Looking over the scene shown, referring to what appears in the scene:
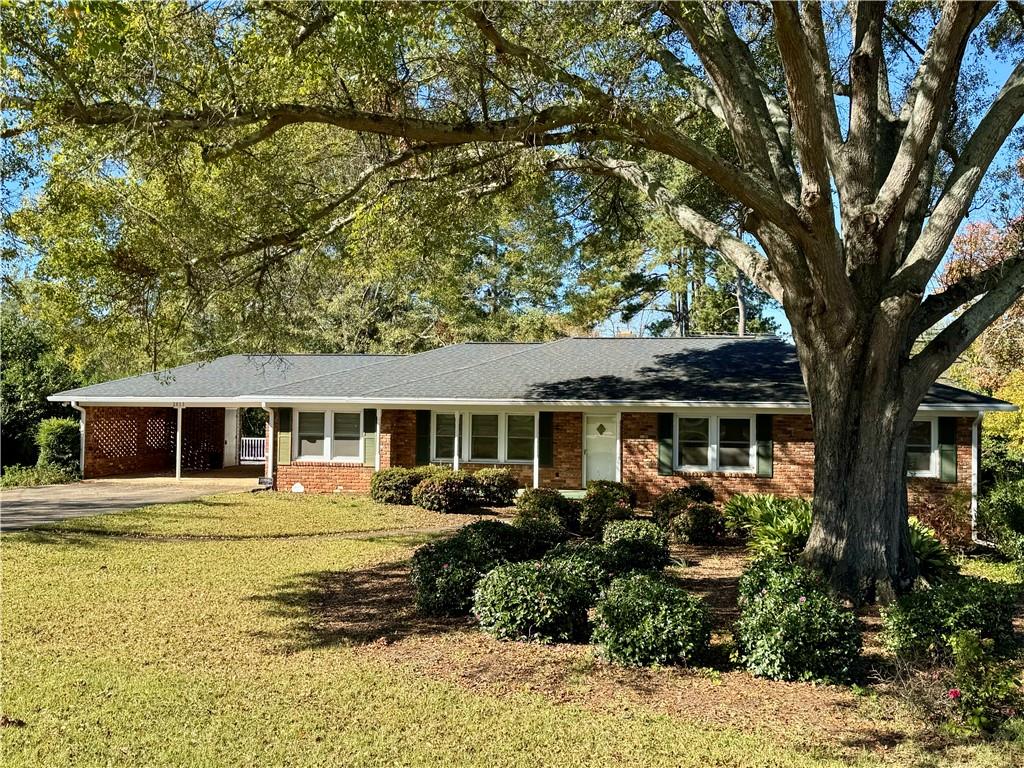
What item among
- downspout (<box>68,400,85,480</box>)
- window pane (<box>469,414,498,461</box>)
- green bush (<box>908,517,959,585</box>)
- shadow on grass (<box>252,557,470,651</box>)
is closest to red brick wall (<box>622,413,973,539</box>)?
window pane (<box>469,414,498,461</box>)

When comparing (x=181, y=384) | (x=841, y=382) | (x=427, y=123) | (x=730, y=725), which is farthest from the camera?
(x=181, y=384)

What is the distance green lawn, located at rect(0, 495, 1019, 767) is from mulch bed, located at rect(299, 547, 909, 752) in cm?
17

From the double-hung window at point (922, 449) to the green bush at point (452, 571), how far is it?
1164 cm

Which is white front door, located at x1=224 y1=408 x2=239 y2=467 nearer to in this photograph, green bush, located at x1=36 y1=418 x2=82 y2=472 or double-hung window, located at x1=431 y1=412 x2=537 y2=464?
green bush, located at x1=36 y1=418 x2=82 y2=472

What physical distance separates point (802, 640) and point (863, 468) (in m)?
2.96

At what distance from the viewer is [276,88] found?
7504mm

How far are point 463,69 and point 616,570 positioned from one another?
6.07m

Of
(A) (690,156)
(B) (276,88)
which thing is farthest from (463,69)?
(A) (690,156)

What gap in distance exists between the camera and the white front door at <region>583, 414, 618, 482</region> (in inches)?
763

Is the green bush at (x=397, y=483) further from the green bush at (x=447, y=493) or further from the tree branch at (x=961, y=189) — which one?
the tree branch at (x=961, y=189)

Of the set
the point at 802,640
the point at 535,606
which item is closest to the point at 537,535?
→ the point at 535,606

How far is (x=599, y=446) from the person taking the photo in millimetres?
19469

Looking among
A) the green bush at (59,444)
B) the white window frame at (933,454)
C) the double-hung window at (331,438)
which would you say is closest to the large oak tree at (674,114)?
the white window frame at (933,454)

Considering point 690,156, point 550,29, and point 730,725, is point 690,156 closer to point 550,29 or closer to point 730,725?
point 550,29
